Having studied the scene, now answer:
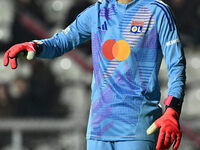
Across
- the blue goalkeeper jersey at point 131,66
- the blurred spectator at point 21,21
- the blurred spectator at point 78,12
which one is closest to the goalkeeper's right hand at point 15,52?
the blue goalkeeper jersey at point 131,66

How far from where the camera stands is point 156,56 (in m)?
2.97

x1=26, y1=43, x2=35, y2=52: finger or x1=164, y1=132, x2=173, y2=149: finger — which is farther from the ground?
x1=26, y1=43, x2=35, y2=52: finger

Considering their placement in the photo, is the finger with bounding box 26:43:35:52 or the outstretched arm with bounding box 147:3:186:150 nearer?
the outstretched arm with bounding box 147:3:186:150

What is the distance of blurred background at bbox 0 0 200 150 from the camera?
23.7 feet

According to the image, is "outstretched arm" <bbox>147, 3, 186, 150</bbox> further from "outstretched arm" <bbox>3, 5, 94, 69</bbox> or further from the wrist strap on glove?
"outstretched arm" <bbox>3, 5, 94, 69</bbox>

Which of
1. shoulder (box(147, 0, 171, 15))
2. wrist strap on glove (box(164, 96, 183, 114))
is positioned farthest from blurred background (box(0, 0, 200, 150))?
wrist strap on glove (box(164, 96, 183, 114))

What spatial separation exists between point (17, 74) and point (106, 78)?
5087 millimetres

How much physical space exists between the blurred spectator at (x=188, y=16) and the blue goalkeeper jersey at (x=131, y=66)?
4922 millimetres

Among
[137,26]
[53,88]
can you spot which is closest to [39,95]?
[53,88]

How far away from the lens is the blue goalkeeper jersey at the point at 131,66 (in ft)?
9.57

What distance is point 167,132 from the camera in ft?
8.59

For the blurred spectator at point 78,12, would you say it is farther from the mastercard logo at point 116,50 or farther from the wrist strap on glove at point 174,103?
the wrist strap on glove at point 174,103

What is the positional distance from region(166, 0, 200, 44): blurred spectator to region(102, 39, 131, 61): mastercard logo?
4.99 m

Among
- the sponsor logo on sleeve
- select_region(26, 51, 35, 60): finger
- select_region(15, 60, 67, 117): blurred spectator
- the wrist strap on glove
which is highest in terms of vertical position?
the sponsor logo on sleeve
